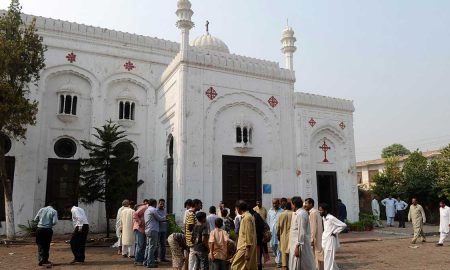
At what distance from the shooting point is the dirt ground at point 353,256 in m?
8.56

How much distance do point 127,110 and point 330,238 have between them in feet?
38.1

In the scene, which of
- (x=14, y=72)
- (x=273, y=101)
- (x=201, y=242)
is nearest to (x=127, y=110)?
(x=14, y=72)

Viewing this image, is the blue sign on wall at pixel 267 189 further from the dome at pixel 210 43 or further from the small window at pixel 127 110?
the dome at pixel 210 43

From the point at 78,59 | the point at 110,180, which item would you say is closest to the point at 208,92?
the point at 110,180

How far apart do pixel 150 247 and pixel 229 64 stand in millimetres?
8353

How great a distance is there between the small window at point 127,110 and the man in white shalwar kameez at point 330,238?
1116cm

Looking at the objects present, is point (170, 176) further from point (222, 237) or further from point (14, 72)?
point (222, 237)

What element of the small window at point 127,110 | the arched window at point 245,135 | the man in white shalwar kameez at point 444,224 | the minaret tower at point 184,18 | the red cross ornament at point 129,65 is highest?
the minaret tower at point 184,18

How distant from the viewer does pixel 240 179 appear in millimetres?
14422

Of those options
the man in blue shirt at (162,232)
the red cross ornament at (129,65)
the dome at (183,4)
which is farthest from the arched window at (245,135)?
the man in blue shirt at (162,232)

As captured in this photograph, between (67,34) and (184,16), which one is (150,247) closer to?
(184,16)

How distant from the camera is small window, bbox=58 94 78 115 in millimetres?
15430

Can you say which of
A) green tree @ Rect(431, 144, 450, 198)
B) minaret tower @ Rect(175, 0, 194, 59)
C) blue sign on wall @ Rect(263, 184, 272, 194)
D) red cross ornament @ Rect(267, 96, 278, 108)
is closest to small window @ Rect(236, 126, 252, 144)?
red cross ornament @ Rect(267, 96, 278, 108)

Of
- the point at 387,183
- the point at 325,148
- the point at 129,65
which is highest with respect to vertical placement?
the point at 129,65
